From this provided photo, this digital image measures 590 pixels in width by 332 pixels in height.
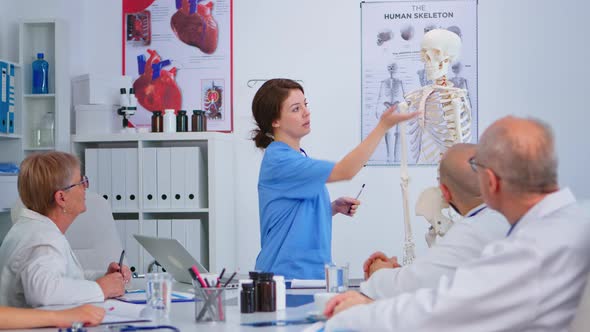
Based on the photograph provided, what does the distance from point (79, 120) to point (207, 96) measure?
2.69 ft

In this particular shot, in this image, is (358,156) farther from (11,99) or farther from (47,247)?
(11,99)

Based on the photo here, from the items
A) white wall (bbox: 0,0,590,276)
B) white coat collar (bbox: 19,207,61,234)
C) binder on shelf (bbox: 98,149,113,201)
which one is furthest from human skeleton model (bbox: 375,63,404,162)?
white coat collar (bbox: 19,207,61,234)

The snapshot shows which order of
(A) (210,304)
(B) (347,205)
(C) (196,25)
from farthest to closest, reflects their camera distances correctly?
(C) (196,25)
(B) (347,205)
(A) (210,304)

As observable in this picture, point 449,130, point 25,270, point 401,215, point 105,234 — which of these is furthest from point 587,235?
point 401,215

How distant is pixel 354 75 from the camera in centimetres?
539

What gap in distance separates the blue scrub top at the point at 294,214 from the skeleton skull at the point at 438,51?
1.15 metres

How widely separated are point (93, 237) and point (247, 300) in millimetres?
1811

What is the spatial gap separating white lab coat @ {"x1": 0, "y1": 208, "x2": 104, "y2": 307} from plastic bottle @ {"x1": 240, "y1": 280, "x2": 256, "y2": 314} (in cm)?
52

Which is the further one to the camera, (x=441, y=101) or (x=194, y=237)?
(x=194, y=237)

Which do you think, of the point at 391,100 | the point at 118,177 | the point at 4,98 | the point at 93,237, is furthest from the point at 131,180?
the point at 391,100

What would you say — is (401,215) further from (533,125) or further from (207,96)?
(533,125)

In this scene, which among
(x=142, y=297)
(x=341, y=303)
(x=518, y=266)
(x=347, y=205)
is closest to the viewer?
(x=518, y=266)

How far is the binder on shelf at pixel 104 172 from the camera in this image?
5090 mm

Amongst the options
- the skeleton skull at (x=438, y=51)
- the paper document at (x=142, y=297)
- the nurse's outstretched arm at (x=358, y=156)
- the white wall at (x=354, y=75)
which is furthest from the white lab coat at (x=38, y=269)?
the white wall at (x=354, y=75)
